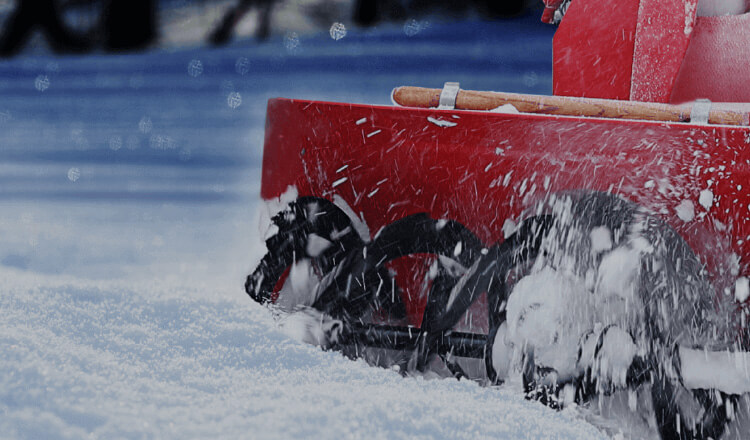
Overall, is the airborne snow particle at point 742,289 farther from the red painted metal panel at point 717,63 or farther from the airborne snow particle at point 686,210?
the red painted metal panel at point 717,63

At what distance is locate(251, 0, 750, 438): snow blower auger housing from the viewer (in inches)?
63.2

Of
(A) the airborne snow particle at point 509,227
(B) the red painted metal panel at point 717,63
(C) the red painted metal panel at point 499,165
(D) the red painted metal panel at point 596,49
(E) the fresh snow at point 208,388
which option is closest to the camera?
(E) the fresh snow at point 208,388

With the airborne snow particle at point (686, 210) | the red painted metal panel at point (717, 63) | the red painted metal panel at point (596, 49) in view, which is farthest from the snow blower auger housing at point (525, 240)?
the red painted metal panel at point (596, 49)

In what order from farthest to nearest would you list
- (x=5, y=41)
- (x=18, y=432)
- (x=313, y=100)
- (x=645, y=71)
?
(x=5, y=41) → (x=645, y=71) → (x=313, y=100) → (x=18, y=432)

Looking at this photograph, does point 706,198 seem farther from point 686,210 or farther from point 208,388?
point 208,388

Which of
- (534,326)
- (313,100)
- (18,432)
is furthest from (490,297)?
(18,432)

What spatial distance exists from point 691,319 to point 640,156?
1.24 ft

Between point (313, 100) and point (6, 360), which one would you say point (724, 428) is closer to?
point (313, 100)

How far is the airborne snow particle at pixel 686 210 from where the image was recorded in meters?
1.62

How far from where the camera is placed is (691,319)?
1616mm

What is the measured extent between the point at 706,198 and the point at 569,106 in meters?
0.38

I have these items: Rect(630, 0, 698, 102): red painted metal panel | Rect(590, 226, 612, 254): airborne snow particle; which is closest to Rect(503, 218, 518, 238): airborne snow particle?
Rect(590, 226, 612, 254): airborne snow particle

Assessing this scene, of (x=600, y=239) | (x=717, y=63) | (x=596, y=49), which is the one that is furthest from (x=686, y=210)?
(x=596, y=49)

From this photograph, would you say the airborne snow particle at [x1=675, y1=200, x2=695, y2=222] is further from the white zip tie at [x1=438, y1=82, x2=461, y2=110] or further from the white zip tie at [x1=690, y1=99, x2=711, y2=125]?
the white zip tie at [x1=438, y1=82, x2=461, y2=110]
